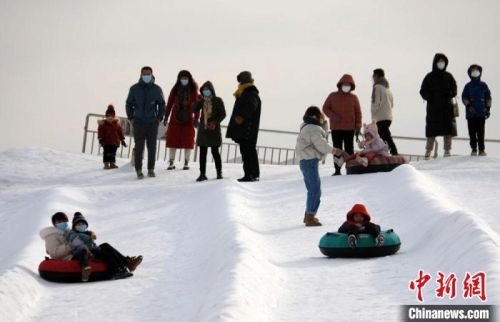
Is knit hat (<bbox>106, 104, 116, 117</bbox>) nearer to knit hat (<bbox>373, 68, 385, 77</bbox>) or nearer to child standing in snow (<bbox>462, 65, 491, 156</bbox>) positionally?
knit hat (<bbox>373, 68, 385, 77</bbox>)

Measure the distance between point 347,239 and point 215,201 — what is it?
14.9 ft

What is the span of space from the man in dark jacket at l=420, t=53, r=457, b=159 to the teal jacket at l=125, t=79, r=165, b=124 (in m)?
5.02

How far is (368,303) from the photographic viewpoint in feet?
31.0

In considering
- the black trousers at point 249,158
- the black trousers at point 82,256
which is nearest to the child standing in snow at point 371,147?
the black trousers at point 249,158

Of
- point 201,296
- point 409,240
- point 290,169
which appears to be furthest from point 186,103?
point 201,296

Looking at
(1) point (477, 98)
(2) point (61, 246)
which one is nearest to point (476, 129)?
(1) point (477, 98)

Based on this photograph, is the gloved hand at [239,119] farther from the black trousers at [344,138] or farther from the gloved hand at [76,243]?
the gloved hand at [76,243]

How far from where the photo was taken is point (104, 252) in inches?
470

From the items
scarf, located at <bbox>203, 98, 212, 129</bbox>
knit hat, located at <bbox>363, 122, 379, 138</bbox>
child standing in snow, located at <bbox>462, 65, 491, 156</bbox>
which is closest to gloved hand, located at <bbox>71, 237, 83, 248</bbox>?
knit hat, located at <bbox>363, 122, 379, 138</bbox>

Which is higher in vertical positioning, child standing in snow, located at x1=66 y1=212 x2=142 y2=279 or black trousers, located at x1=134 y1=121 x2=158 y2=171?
black trousers, located at x1=134 y1=121 x2=158 y2=171

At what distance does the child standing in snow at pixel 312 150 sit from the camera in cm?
1373

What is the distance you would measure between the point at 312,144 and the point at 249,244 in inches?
87.4

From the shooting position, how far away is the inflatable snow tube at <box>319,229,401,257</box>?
11.5 m

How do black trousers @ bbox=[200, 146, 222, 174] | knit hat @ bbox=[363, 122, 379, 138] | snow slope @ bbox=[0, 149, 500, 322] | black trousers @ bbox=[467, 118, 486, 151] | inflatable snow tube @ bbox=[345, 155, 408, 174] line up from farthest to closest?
1. black trousers @ bbox=[467, 118, 486, 151]
2. black trousers @ bbox=[200, 146, 222, 174]
3. knit hat @ bbox=[363, 122, 379, 138]
4. inflatable snow tube @ bbox=[345, 155, 408, 174]
5. snow slope @ bbox=[0, 149, 500, 322]
